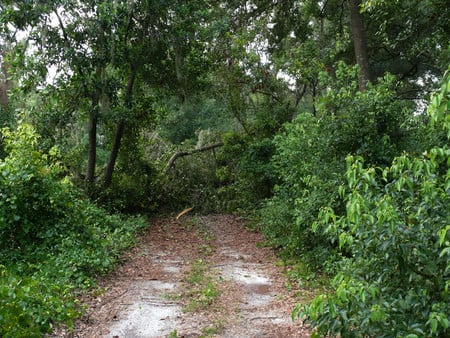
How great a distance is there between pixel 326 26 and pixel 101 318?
Answer: 11954 mm

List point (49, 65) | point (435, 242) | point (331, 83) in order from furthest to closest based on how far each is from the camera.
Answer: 1. point (49, 65)
2. point (331, 83)
3. point (435, 242)

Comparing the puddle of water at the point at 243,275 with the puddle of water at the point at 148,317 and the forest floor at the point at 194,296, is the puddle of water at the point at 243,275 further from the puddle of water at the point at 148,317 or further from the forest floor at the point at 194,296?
the puddle of water at the point at 148,317

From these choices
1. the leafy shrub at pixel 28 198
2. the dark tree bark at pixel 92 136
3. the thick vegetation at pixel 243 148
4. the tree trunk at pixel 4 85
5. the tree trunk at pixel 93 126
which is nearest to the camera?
the thick vegetation at pixel 243 148

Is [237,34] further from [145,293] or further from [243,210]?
[145,293]

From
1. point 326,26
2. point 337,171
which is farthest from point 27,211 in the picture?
point 326,26

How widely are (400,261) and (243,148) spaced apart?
397 inches

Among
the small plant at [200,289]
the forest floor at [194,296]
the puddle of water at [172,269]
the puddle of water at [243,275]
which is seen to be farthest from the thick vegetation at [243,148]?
the small plant at [200,289]

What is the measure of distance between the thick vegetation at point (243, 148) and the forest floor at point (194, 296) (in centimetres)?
35

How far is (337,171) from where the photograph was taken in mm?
6359

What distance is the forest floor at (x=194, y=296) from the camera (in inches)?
169

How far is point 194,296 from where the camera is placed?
17.5 ft

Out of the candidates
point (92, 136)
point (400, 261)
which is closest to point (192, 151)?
point (92, 136)

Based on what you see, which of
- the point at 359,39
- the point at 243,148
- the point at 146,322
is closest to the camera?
the point at 146,322

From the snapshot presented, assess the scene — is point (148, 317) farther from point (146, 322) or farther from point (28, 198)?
point (28, 198)
